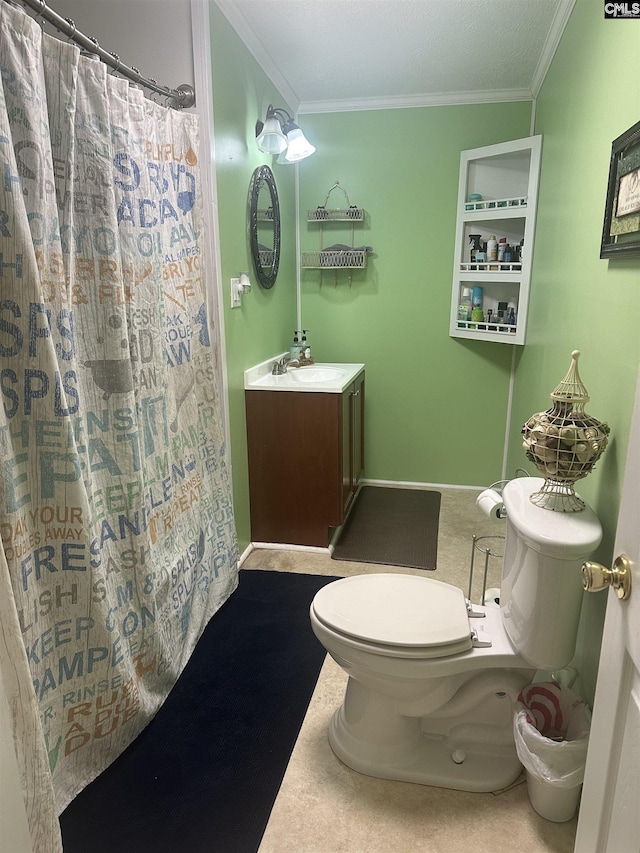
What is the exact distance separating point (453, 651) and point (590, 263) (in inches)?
48.2

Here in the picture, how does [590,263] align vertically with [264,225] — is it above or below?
below

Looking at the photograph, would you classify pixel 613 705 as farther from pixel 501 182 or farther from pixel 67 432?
pixel 501 182

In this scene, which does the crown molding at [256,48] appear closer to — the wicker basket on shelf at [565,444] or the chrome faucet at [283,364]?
the chrome faucet at [283,364]

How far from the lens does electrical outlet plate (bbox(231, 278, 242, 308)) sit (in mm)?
2531

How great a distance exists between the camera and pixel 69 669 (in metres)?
1.47

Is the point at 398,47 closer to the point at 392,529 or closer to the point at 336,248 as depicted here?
the point at 336,248

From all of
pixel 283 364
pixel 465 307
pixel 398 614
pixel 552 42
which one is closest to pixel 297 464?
pixel 283 364

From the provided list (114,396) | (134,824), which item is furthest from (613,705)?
(114,396)

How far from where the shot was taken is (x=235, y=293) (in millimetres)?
2557

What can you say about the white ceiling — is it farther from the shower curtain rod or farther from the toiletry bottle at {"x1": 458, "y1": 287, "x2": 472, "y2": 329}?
the toiletry bottle at {"x1": 458, "y1": 287, "x2": 472, "y2": 329}

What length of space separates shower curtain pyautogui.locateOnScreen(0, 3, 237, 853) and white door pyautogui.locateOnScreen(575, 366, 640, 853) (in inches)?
42.2

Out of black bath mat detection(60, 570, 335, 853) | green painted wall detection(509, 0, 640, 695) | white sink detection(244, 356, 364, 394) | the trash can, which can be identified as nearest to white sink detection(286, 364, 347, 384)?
white sink detection(244, 356, 364, 394)

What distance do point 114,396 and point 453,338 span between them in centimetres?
252

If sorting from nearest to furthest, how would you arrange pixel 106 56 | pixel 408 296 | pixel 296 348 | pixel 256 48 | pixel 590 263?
pixel 106 56, pixel 590 263, pixel 256 48, pixel 296 348, pixel 408 296
